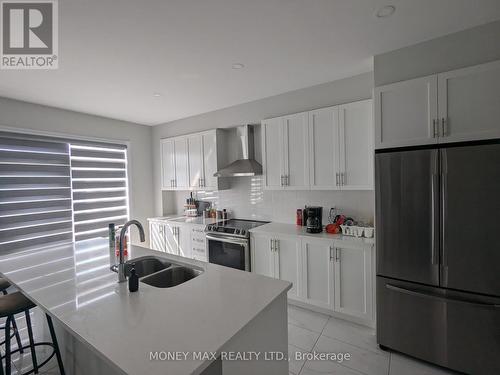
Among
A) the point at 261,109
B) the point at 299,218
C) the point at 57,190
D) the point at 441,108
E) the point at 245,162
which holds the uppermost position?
the point at 261,109

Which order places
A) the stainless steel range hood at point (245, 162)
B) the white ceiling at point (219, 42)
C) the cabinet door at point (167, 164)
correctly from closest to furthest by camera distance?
the white ceiling at point (219, 42)
the stainless steel range hood at point (245, 162)
the cabinet door at point (167, 164)

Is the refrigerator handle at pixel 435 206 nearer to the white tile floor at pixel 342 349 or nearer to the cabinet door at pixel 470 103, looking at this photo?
the cabinet door at pixel 470 103

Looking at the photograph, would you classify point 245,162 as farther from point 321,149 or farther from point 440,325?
point 440,325

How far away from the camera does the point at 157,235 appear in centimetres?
444

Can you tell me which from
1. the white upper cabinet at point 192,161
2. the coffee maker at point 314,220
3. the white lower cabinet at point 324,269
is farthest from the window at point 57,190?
the coffee maker at point 314,220

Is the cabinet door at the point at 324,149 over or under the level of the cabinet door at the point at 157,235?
over

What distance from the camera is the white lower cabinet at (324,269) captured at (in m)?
2.45

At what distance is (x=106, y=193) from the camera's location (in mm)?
4188

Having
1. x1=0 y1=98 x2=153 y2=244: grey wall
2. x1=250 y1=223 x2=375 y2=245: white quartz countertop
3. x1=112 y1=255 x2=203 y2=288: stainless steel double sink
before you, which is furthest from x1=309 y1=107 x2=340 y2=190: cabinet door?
x1=0 y1=98 x2=153 y2=244: grey wall

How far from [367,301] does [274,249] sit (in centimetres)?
114

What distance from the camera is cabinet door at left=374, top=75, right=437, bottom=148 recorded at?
200 centimetres

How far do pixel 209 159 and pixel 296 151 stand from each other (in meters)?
1.55

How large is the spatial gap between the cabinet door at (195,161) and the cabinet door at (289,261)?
189cm

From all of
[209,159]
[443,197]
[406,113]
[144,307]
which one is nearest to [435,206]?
[443,197]
